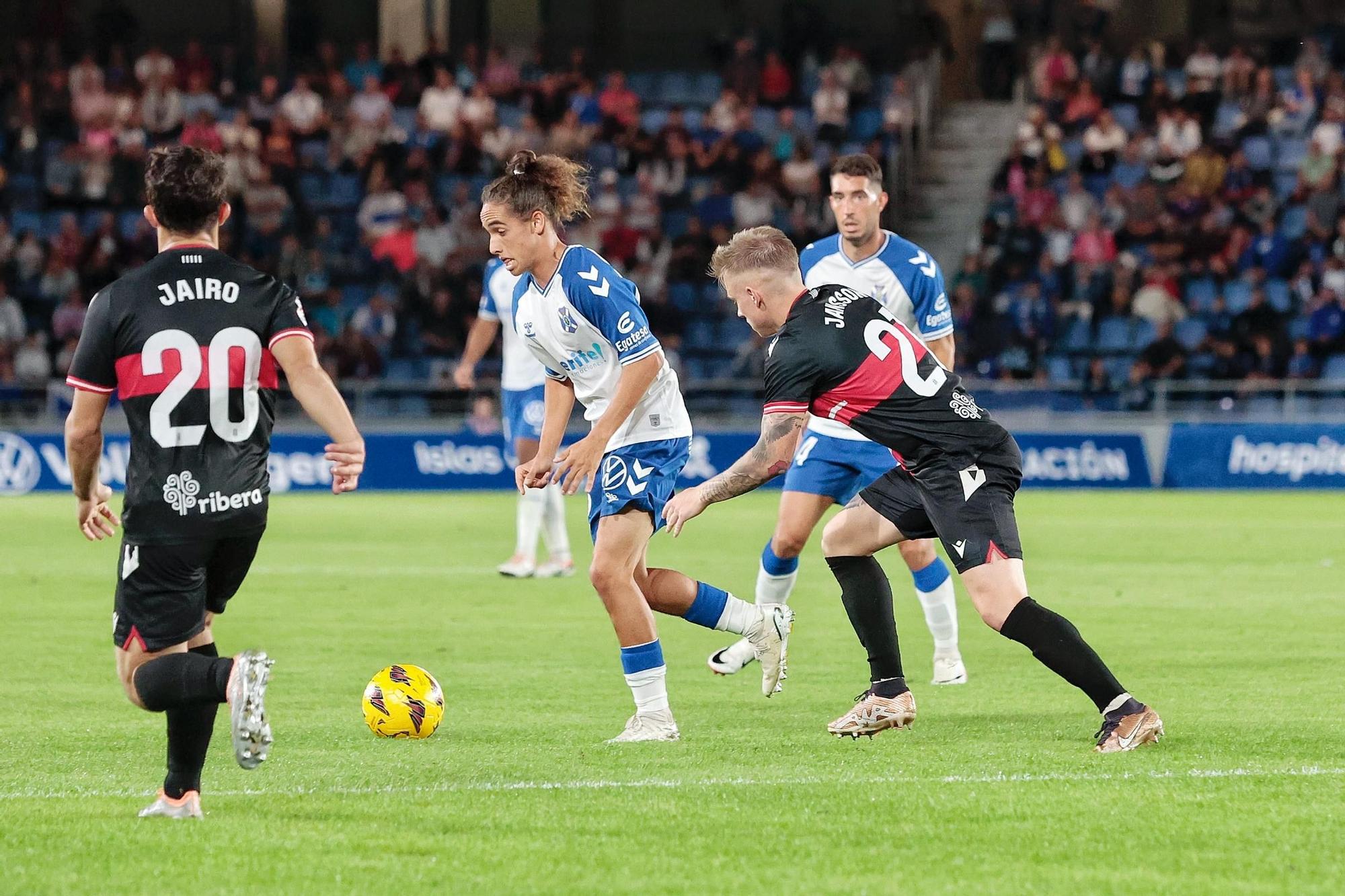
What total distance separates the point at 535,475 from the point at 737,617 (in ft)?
3.39

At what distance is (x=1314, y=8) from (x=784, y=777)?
94.5 ft

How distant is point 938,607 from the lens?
8.89 meters

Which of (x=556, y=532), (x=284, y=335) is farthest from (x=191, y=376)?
(x=556, y=532)

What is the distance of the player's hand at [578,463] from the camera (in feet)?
22.3

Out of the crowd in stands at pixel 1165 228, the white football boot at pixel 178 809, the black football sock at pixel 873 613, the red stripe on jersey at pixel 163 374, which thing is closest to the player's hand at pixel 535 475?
the black football sock at pixel 873 613

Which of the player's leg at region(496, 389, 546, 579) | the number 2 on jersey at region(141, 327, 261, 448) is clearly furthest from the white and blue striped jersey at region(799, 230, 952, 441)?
the player's leg at region(496, 389, 546, 579)

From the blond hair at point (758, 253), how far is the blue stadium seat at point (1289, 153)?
2243cm

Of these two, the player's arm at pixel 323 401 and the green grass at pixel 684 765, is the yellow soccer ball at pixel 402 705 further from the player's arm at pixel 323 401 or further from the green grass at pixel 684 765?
the player's arm at pixel 323 401

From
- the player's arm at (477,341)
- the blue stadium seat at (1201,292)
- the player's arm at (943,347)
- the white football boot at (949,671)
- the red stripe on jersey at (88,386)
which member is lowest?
the blue stadium seat at (1201,292)

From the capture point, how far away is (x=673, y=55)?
32406 mm

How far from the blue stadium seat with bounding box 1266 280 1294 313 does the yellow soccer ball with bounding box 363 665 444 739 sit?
65.5 ft

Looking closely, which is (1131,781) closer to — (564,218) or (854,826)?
(854,826)

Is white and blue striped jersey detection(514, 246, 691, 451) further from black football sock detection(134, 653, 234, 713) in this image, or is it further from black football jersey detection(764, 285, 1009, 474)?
black football sock detection(134, 653, 234, 713)

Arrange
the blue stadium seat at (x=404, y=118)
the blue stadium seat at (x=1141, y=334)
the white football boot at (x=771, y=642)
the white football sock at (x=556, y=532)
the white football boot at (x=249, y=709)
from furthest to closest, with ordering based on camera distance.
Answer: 1. the blue stadium seat at (x=404, y=118)
2. the blue stadium seat at (x=1141, y=334)
3. the white football sock at (x=556, y=532)
4. the white football boot at (x=771, y=642)
5. the white football boot at (x=249, y=709)
